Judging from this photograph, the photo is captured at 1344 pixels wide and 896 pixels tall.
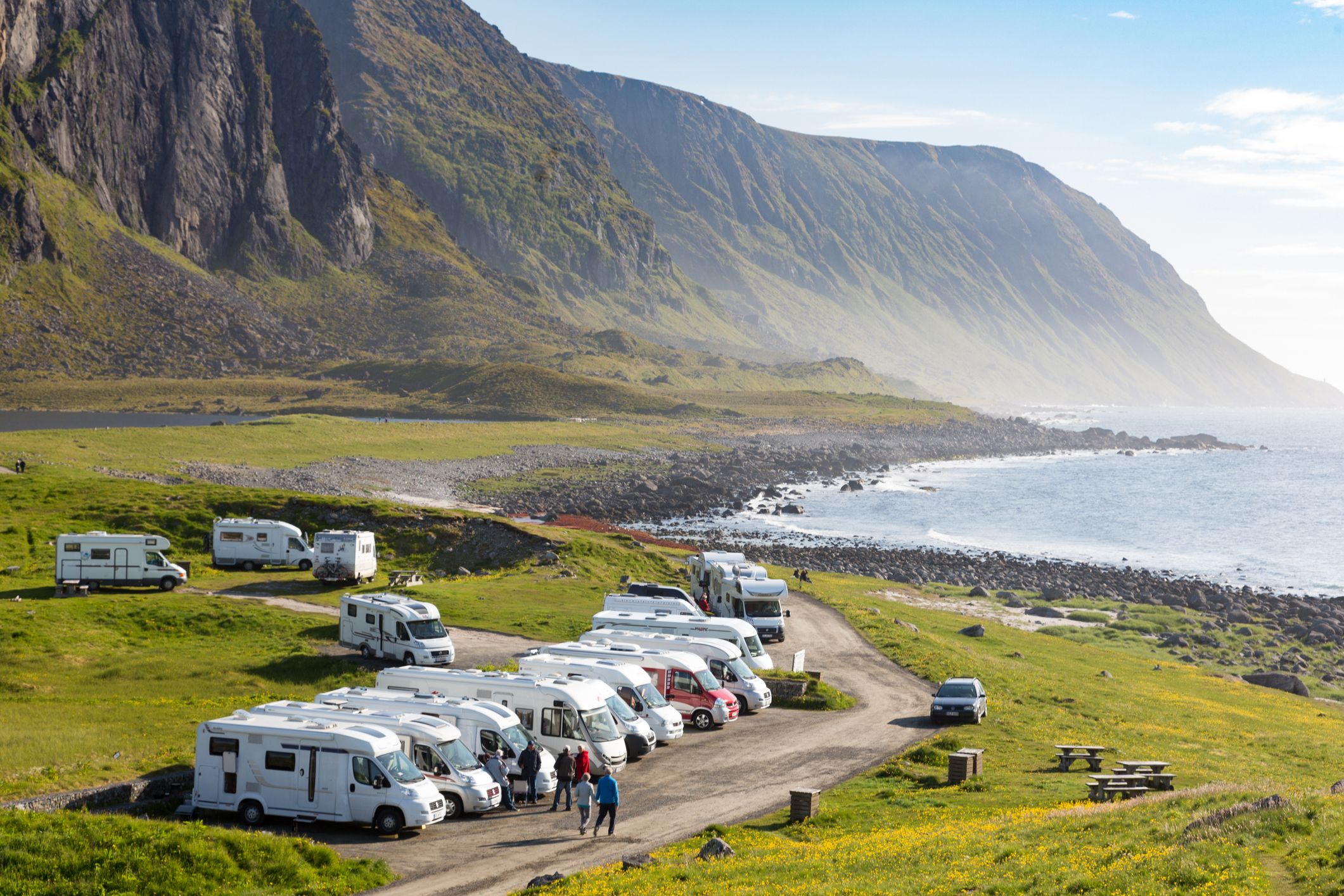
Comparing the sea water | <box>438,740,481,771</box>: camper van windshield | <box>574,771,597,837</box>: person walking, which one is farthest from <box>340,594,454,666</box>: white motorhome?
the sea water

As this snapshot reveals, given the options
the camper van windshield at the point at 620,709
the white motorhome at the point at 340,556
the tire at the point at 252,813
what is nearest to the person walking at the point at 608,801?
the camper van windshield at the point at 620,709

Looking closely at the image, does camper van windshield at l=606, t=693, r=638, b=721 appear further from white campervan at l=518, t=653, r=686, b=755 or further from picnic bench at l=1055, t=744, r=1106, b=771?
picnic bench at l=1055, t=744, r=1106, b=771

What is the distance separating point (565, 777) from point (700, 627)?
14840 millimetres

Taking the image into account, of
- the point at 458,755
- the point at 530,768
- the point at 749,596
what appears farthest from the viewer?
the point at 749,596

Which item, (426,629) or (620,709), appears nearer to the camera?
(620,709)

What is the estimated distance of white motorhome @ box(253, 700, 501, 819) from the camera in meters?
24.5

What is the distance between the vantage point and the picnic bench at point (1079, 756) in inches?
1151

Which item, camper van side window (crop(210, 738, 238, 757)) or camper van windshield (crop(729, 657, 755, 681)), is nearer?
camper van side window (crop(210, 738, 238, 757))

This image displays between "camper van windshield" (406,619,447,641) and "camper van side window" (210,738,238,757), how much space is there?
13.4 m

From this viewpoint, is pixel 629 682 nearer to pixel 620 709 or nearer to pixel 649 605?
pixel 620 709

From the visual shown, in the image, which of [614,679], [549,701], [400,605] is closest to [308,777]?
[549,701]

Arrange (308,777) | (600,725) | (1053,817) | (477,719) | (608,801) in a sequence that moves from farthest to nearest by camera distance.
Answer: (600,725), (477,719), (608,801), (308,777), (1053,817)

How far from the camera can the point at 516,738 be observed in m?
26.7

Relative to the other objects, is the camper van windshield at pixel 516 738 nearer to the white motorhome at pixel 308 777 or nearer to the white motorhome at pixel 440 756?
the white motorhome at pixel 440 756
